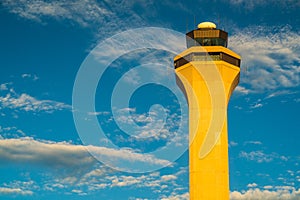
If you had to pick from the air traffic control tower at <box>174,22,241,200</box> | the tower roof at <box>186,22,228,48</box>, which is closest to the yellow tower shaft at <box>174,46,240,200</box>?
the air traffic control tower at <box>174,22,241,200</box>

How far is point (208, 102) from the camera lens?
220ft

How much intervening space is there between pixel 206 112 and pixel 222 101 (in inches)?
108

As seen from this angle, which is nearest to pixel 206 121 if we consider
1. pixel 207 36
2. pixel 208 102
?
pixel 208 102

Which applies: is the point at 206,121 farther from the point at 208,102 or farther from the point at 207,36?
the point at 207,36

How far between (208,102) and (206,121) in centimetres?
274

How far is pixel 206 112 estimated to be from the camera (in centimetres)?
6712

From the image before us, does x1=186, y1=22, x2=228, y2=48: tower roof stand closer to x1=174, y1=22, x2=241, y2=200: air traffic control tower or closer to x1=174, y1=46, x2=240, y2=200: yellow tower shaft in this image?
x1=174, y1=22, x2=241, y2=200: air traffic control tower

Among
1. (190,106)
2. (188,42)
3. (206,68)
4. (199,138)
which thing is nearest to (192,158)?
(199,138)

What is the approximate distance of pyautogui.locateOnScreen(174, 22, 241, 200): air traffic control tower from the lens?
64.3 m

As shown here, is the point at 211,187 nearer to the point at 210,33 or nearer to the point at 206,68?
the point at 206,68

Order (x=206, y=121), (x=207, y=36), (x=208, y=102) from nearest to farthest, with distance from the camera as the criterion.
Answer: (x=206, y=121), (x=208, y=102), (x=207, y=36)

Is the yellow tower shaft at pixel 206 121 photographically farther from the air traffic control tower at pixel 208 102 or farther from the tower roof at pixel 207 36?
the tower roof at pixel 207 36

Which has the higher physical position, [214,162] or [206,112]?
[206,112]

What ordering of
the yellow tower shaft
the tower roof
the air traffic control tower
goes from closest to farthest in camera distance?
the yellow tower shaft, the air traffic control tower, the tower roof
